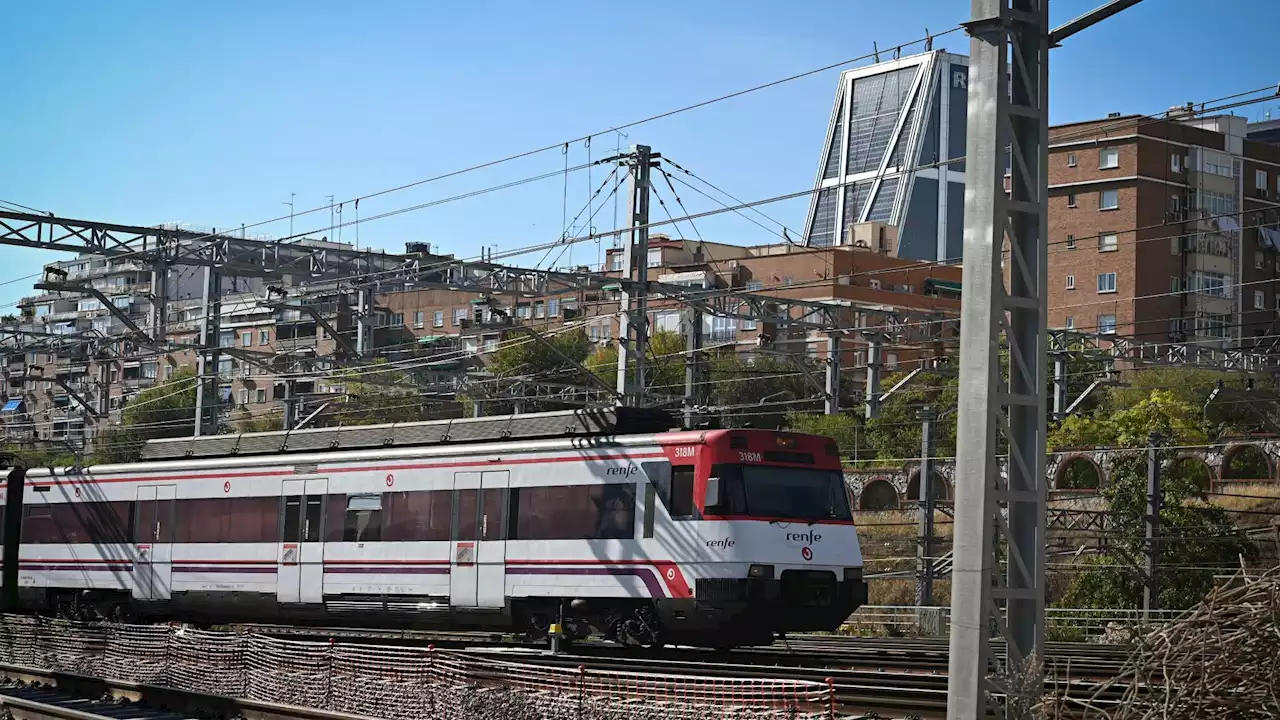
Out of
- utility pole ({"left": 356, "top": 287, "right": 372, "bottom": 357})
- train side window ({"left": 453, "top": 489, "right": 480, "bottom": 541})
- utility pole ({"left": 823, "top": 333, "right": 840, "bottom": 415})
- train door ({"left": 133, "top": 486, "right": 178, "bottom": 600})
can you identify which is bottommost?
train door ({"left": 133, "top": 486, "right": 178, "bottom": 600})

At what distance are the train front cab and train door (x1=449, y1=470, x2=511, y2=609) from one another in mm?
3012

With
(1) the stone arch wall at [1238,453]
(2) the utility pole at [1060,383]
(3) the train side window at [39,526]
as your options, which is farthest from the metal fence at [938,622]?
(1) the stone arch wall at [1238,453]

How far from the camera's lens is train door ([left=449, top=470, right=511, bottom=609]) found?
21797 millimetres

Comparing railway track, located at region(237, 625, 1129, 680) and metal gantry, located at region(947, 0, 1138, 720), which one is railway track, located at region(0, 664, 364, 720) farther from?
metal gantry, located at region(947, 0, 1138, 720)

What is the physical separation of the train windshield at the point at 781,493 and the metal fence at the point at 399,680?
3520 millimetres

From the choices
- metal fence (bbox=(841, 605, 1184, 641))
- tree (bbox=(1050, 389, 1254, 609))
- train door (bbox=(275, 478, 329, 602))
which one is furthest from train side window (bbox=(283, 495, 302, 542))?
tree (bbox=(1050, 389, 1254, 609))

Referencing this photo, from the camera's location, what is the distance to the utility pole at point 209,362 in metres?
36.5

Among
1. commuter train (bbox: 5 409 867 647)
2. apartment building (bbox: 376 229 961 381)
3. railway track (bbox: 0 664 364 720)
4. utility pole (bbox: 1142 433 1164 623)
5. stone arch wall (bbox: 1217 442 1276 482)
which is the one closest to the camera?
railway track (bbox: 0 664 364 720)

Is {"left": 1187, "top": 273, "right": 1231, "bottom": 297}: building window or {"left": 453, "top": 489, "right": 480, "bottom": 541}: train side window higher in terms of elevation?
{"left": 1187, "top": 273, "right": 1231, "bottom": 297}: building window

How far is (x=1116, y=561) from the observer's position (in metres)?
43.7

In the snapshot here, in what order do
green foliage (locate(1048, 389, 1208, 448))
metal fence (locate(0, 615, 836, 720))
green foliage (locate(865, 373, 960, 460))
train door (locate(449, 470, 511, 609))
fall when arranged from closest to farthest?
metal fence (locate(0, 615, 836, 720)) < train door (locate(449, 470, 511, 609)) < green foliage (locate(1048, 389, 1208, 448)) < green foliage (locate(865, 373, 960, 460))

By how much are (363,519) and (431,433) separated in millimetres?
1680

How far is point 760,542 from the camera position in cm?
1962

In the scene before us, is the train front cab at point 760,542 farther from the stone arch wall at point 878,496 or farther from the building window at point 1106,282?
the building window at point 1106,282
